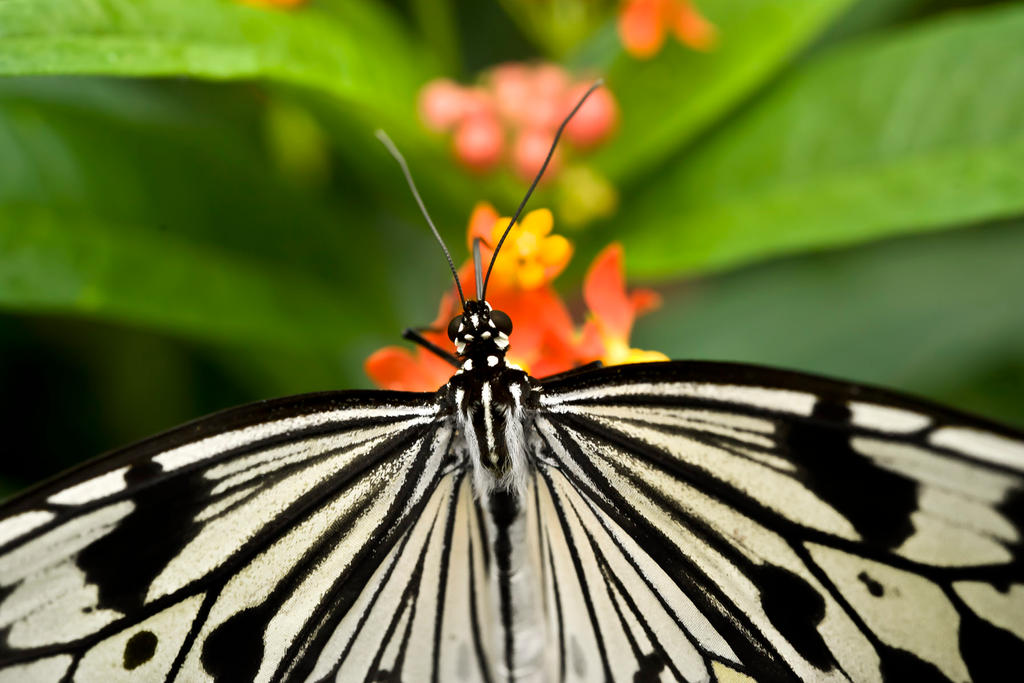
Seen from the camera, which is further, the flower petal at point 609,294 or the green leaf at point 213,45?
the flower petal at point 609,294

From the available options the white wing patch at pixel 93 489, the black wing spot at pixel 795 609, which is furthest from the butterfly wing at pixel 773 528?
the white wing patch at pixel 93 489

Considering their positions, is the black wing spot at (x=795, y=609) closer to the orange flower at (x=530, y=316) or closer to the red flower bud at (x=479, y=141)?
the orange flower at (x=530, y=316)

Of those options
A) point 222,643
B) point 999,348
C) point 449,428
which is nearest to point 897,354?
point 999,348

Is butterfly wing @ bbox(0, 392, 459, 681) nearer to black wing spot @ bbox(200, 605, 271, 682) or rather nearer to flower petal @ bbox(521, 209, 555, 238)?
black wing spot @ bbox(200, 605, 271, 682)

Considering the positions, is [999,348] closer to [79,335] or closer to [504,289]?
[504,289]

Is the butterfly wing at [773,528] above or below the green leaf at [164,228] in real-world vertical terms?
below

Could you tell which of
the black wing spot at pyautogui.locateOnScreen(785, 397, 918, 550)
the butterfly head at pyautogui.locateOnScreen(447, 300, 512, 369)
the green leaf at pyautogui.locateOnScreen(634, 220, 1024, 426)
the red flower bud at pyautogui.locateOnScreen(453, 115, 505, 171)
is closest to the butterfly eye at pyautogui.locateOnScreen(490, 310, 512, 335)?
the butterfly head at pyautogui.locateOnScreen(447, 300, 512, 369)

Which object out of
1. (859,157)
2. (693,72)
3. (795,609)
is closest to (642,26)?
(693,72)

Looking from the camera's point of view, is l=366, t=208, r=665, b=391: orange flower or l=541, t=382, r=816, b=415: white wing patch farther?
l=366, t=208, r=665, b=391: orange flower
